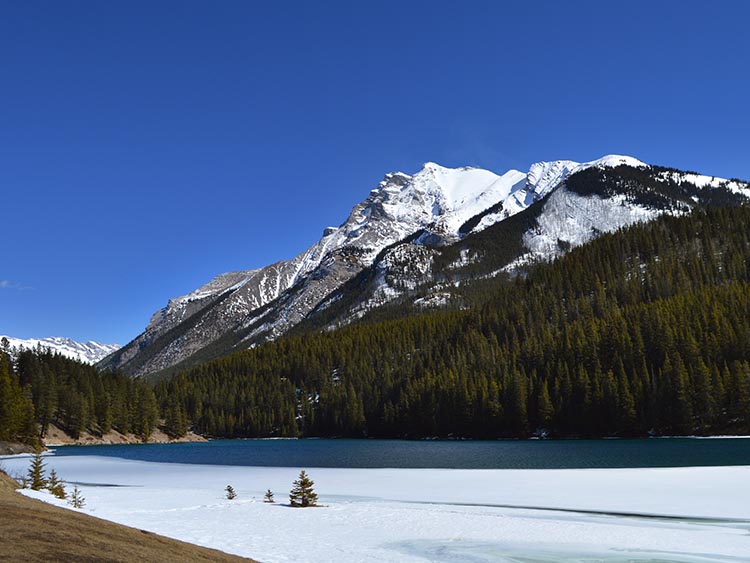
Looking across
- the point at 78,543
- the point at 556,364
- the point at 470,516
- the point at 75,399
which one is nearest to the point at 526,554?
the point at 470,516

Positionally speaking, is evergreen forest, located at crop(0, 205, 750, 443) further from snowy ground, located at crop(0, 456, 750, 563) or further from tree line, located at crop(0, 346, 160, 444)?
snowy ground, located at crop(0, 456, 750, 563)

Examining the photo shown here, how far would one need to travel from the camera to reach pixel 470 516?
24.7 metres

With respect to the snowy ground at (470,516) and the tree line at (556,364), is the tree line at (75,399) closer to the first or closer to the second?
the tree line at (556,364)

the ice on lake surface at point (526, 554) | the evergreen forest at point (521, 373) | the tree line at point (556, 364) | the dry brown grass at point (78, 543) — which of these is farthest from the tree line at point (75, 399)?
the ice on lake surface at point (526, 554)

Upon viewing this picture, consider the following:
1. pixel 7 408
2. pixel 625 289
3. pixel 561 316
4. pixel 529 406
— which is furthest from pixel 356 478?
pixel 625 289

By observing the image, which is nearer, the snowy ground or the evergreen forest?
the snowy ground

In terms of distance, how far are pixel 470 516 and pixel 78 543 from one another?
16328mm

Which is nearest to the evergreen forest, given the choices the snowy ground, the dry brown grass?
the snowy ground

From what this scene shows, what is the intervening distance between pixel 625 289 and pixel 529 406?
60792mm

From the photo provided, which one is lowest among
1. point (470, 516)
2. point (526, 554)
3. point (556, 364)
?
point (470, 516)

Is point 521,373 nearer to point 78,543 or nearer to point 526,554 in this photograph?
point 526,554

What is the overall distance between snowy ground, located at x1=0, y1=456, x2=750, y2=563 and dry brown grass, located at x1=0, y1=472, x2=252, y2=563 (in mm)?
2725

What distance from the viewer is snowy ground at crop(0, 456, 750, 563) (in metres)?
17.3

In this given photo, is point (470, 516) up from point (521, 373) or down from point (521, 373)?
down
